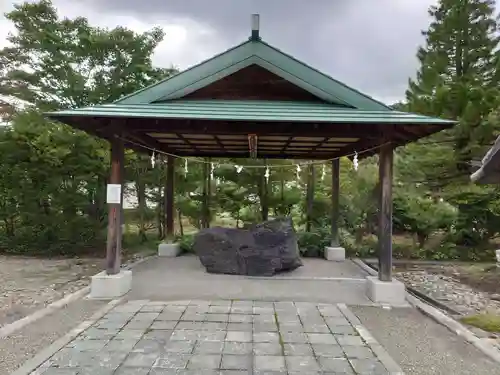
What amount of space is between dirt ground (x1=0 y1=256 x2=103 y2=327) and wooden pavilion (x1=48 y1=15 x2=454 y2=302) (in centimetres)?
120

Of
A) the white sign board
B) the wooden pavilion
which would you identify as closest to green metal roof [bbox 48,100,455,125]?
the wooden pavilion

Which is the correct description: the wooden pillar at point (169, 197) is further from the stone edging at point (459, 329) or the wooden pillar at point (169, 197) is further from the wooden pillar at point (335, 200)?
the stone edging at point (459, 329)

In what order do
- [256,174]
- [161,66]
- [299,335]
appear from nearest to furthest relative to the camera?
[299,335] < [256,174] < [161,66]

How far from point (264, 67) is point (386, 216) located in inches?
103

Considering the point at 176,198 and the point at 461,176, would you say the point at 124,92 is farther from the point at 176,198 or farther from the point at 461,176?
the point at 461,176

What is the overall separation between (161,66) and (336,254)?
7.27 metres

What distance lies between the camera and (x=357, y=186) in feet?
32.9

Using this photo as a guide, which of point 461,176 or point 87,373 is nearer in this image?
point 87,373

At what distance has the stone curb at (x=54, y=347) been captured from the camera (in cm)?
290

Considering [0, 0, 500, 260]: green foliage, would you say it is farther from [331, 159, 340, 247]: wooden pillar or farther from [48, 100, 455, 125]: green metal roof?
[48, 100, 455, 125]: green metal roof

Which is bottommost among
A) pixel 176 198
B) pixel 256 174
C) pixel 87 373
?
pixel 87 373

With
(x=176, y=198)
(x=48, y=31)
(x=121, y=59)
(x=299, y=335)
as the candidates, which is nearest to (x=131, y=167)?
(x=176, y=198)

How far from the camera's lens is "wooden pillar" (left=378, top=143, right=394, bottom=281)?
5.24 meters

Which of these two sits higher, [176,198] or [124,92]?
[124,92]
